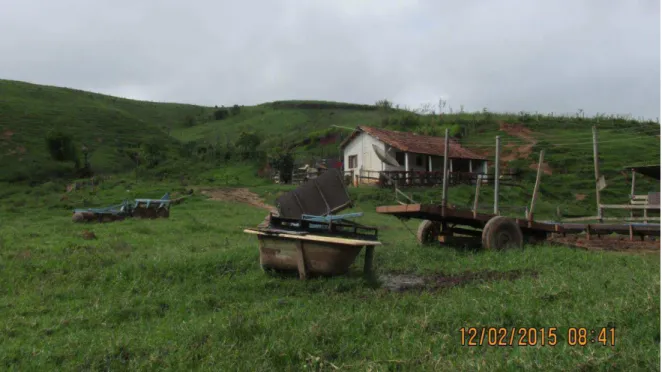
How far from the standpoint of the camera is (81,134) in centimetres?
4709

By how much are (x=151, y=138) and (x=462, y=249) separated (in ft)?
156

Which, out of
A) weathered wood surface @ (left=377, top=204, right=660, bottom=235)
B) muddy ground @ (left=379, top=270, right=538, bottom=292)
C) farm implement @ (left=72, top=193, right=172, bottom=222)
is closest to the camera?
muddy ground @ (left=379, top=270, right=538, bottom=292)

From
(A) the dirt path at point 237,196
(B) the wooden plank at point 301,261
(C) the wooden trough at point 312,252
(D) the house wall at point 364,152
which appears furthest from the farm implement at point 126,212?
(D) the house wall at point 364,152

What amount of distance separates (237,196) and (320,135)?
941 inches

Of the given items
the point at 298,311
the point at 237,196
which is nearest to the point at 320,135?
the point at 237,196

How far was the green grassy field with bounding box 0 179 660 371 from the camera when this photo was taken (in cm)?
407

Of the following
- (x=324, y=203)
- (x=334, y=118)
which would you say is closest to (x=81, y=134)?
(x=334, y=118)

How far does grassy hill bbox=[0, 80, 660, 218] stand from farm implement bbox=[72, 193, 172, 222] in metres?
15.8

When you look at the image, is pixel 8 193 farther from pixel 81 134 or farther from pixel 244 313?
pixel 244 313

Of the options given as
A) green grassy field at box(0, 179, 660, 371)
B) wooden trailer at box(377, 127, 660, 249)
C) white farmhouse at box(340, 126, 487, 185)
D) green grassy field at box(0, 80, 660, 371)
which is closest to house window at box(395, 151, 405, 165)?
white farmhouse at box(340, 126, 487, 185)

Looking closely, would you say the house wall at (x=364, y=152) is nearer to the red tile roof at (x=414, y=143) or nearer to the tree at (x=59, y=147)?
the red tile roof at (x=414, y=143)

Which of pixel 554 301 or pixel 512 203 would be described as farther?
pixel 512 203

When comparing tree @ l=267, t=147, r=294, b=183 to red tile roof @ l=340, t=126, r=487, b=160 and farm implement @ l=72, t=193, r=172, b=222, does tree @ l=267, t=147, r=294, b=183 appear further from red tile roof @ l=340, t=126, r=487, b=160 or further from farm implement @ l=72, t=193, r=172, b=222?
farm implement @ l=72, t=193, r=172, b=222
